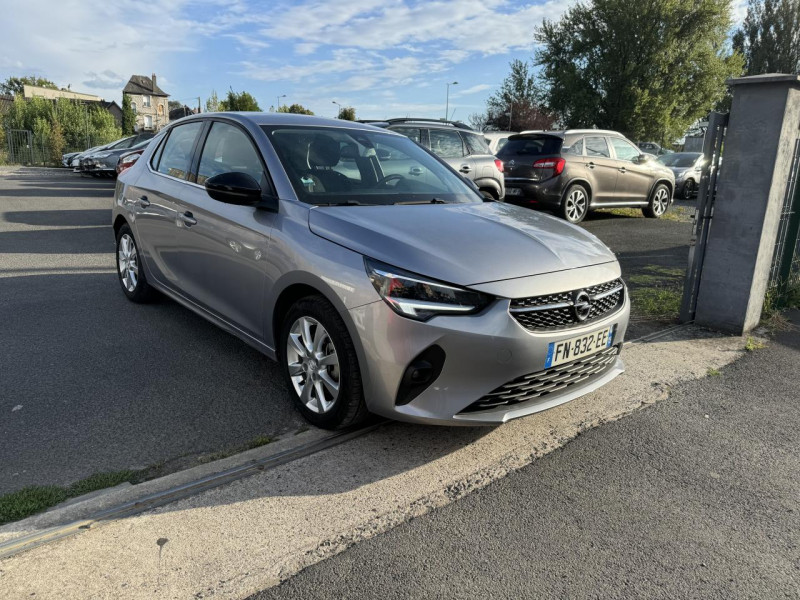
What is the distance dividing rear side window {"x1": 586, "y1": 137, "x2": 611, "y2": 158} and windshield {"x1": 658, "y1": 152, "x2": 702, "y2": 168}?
21.8ft

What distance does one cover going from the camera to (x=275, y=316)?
3.48 meters

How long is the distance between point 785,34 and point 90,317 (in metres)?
61.4

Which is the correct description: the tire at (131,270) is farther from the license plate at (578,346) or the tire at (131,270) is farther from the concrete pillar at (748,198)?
the concrete pillar at (748,198)

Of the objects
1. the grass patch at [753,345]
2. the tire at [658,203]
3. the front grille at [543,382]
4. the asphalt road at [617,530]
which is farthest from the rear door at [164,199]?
the tire at [658,203]

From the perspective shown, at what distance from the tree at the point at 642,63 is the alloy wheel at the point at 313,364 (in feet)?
122

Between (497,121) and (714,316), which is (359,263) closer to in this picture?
(714,316)

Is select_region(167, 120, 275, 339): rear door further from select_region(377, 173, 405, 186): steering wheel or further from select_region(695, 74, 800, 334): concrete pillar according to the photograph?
select_region(695, 74, 800, 334): concrete pillar

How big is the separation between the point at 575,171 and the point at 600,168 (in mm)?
788

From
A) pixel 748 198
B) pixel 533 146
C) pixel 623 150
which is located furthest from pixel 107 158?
pixel 748 198

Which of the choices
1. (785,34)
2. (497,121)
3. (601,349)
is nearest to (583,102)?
(497,121)

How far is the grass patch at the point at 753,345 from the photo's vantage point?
4.87 metres

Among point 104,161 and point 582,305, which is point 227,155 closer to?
point 582,305

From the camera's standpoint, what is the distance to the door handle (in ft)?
13.9

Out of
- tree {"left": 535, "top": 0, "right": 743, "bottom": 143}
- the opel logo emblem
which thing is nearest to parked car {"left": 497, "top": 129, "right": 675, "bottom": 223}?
the opel logo emblem
